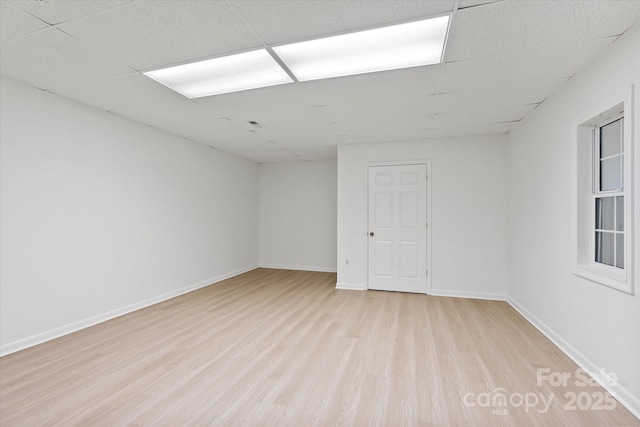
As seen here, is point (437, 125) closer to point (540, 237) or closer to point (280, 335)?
point (540, 237)

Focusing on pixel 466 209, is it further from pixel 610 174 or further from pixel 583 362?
pixel 583 362

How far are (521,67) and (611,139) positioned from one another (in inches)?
36.9

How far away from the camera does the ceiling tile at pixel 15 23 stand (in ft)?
5.60

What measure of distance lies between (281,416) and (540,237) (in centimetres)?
324

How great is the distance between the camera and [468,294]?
4.38m

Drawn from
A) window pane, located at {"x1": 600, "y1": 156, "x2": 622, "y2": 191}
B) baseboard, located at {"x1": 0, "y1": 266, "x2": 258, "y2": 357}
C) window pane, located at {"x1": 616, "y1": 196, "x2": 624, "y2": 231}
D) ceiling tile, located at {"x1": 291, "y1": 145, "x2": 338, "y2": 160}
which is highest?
ceiling tile, located at {"x1": 291, "y1": 145, "x2": 338, "y2": 160}

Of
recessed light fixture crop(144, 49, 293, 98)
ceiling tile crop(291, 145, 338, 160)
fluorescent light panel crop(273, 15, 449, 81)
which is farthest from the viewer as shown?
ceiling tile crop(291, 145, 338, 160)

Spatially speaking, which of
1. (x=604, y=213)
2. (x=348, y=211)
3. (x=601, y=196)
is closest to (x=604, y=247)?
(x=604, y=213)

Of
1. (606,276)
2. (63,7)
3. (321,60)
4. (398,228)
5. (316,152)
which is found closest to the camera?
(63,7)

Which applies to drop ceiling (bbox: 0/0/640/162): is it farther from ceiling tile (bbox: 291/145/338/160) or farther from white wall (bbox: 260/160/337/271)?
white wall (bbox: 260/160/337/271)

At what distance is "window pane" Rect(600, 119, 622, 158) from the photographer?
2197mm

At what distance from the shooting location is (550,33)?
6.17ft

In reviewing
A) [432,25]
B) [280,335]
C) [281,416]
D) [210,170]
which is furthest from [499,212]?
[210,170]

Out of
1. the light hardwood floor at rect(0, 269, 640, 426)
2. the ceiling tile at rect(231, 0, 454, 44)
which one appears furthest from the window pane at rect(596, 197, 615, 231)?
the ceiling tile at rect(231, 0, 454, 44)
